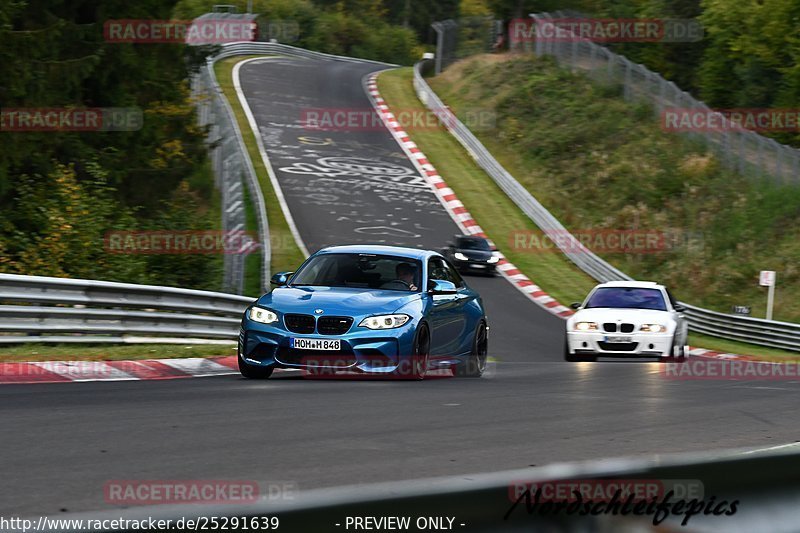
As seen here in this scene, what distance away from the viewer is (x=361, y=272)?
12938 millimetres

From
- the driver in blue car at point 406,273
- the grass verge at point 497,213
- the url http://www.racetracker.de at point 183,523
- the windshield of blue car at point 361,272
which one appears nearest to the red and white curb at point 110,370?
the windshield of blue car at point 361,272

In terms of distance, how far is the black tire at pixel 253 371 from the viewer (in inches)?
465

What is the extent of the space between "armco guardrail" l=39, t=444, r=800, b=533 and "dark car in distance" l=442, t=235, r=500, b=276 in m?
29.9

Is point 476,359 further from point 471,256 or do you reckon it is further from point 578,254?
point 578,254

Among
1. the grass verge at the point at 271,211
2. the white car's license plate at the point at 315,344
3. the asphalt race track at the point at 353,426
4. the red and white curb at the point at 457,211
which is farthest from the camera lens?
the grass verge at the point at 271,211

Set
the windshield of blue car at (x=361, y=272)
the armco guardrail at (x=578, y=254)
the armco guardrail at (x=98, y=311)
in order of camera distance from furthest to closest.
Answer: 1. the armco guardrail at (x=578, y=254)
2. the armco guardrail at (x=98, y=311)
3. the windshield of blue car at (x=361, y=272)

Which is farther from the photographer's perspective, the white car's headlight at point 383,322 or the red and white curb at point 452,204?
the red and white curb at point 452,204

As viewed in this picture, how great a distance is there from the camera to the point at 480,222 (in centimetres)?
3978

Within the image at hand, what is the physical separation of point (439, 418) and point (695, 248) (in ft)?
103

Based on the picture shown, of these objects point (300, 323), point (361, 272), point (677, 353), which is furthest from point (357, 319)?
point (677, 353)

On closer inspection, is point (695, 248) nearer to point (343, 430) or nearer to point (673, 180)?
point (673, 180)

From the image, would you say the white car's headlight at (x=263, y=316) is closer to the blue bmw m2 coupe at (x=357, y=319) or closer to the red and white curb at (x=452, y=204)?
the blue bmw m2 coupe at (x=357, y=319)

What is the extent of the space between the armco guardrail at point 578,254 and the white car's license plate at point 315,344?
1842cm

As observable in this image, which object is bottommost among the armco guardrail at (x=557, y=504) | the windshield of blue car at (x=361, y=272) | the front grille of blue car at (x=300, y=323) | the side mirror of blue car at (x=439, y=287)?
the front grille of blue car at (x=300, y=323)
